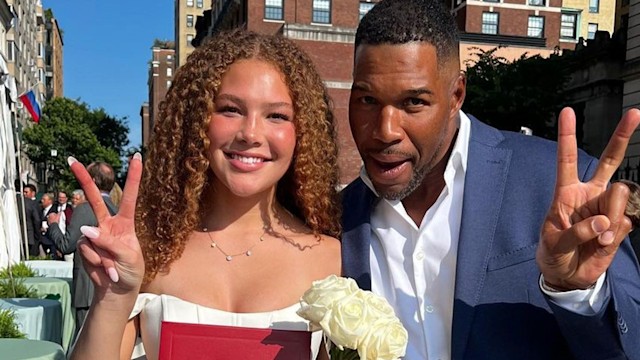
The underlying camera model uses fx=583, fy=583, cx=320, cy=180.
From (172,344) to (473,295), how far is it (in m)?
1.03

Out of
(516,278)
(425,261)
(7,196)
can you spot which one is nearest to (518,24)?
(7,196)

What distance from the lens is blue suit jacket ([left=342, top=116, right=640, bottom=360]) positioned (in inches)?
70.0

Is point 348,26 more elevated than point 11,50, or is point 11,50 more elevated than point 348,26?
point 348,26

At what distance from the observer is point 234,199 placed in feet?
8.09

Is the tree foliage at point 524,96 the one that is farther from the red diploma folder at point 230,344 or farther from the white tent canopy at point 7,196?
the red diploma folder at point 230,344

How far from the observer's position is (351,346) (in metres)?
1.59

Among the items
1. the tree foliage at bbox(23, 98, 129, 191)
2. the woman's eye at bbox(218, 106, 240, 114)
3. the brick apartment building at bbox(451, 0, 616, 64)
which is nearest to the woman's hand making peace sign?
the woman's eye at bbox(218, 106, 240, 114)

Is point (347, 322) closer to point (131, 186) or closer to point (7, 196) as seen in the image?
point (131, 186)

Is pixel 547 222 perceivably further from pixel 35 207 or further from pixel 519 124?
pixel 519 124

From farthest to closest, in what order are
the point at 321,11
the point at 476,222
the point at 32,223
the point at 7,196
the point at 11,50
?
the point at 11,50 < the point at 321,11 < the point at 32,223 < the point at 7,196 < the point at 476,222

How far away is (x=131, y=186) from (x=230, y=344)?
59cm

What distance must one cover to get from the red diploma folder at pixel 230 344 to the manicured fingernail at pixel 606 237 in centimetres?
94

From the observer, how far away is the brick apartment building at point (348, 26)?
104ft

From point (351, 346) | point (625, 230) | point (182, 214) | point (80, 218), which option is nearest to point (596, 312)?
point (625, 230)
